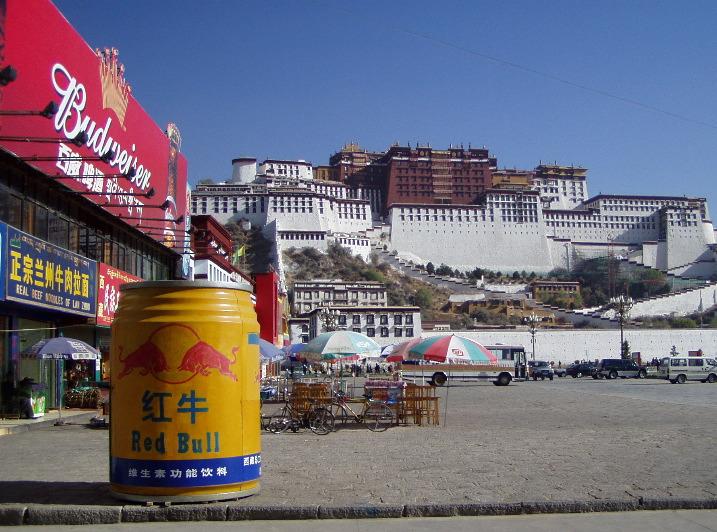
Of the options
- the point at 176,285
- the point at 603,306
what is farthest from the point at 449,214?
the point at 176,285

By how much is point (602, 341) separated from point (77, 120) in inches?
2659

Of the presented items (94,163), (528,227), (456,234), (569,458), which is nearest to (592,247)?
(528,227)

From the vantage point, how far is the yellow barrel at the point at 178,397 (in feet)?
23.6

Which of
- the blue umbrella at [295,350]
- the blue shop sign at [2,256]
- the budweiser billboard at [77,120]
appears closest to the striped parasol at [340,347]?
the blue umbrella at [295,350]

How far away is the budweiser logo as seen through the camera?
26016 millimetres

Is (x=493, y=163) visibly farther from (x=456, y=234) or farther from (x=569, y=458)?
(x=569, y=458)

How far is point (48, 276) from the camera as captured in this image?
60.5 ft

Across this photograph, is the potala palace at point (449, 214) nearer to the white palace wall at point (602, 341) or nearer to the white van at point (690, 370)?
the white palace wall at point (602, 341)

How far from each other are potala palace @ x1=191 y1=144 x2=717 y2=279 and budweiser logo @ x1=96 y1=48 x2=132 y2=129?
85459 mm

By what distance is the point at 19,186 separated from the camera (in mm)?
18281

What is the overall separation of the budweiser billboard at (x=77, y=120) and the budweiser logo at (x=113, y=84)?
34 mm

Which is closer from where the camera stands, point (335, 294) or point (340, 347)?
point (340, 347)

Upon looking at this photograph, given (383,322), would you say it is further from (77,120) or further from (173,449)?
(173,449)

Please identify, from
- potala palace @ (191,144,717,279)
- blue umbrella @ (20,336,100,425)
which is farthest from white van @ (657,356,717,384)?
potala palace @ (191,144,717,279)
